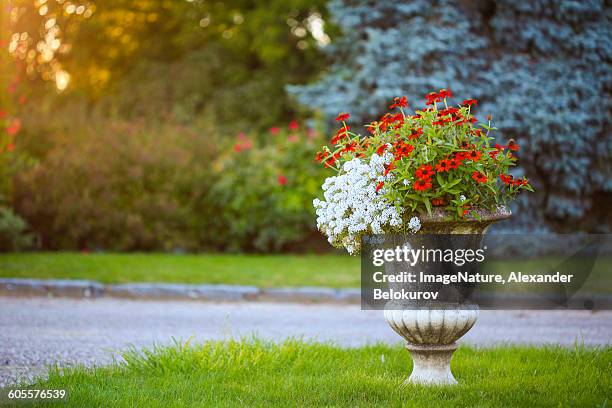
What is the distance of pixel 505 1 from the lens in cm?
1327

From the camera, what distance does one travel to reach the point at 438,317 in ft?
16.3

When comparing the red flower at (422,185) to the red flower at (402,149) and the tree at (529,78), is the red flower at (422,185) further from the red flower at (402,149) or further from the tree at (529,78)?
the tree at (529,78)

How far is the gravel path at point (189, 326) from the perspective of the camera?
6.74 meters

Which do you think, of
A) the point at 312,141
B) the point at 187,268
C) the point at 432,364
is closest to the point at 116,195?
the point at 187,268

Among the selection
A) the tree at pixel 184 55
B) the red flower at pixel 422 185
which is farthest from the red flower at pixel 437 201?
the tree at pixel 184 55

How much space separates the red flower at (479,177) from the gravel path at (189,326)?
2316 mm

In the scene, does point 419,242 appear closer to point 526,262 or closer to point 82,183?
point 526,262

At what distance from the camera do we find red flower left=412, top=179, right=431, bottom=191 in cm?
471

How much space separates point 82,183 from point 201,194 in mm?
2105

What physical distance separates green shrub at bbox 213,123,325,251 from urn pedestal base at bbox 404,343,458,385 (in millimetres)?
8110

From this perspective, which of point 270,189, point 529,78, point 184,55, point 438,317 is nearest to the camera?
point 438,317

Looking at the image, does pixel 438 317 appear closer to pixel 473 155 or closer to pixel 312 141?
pixel 473 155

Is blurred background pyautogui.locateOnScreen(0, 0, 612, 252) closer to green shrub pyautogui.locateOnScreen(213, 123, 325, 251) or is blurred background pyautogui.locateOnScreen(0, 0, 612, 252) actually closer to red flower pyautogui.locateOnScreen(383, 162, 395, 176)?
green shrub pyautogui.locateOnScreen(213, 123, 325, 251)

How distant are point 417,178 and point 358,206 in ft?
1.39
